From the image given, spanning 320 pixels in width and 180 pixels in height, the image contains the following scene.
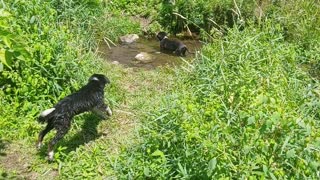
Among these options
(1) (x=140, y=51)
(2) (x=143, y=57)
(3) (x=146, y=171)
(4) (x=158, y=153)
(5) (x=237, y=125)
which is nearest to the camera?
(5) (x=237, y=125)

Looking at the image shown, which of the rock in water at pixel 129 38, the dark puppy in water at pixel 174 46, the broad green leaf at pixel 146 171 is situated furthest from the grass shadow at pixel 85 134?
the rock in water at pixel 129 38

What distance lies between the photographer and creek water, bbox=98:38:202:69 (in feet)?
30.0

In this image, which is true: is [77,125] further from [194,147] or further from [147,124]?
[194,147]

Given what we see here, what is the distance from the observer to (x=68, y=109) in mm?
5301

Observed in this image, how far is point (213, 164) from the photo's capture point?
360 cm

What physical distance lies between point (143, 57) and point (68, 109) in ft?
13.9

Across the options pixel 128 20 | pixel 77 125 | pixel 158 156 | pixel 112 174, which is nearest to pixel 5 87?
pixel 77 125

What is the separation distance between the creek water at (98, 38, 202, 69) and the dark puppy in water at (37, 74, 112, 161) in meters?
3.12

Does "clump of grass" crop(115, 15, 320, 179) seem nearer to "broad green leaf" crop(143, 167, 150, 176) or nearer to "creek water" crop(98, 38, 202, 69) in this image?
"broad green leaf" crop(143, 167, 150, 176)

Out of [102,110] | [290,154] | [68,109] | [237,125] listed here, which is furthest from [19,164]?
[290,154]

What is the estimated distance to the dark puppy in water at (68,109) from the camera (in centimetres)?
522

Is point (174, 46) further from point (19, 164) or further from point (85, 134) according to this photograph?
point (19, 164)

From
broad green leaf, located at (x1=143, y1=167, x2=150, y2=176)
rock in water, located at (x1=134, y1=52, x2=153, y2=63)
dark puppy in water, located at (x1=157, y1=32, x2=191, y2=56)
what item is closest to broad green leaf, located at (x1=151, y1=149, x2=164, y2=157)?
broad green leaf, located at (x1=143, y1=167, x2=150, y2=176)

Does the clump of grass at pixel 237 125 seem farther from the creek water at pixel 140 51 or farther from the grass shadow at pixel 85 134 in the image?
the creek water at pixel 140 51
